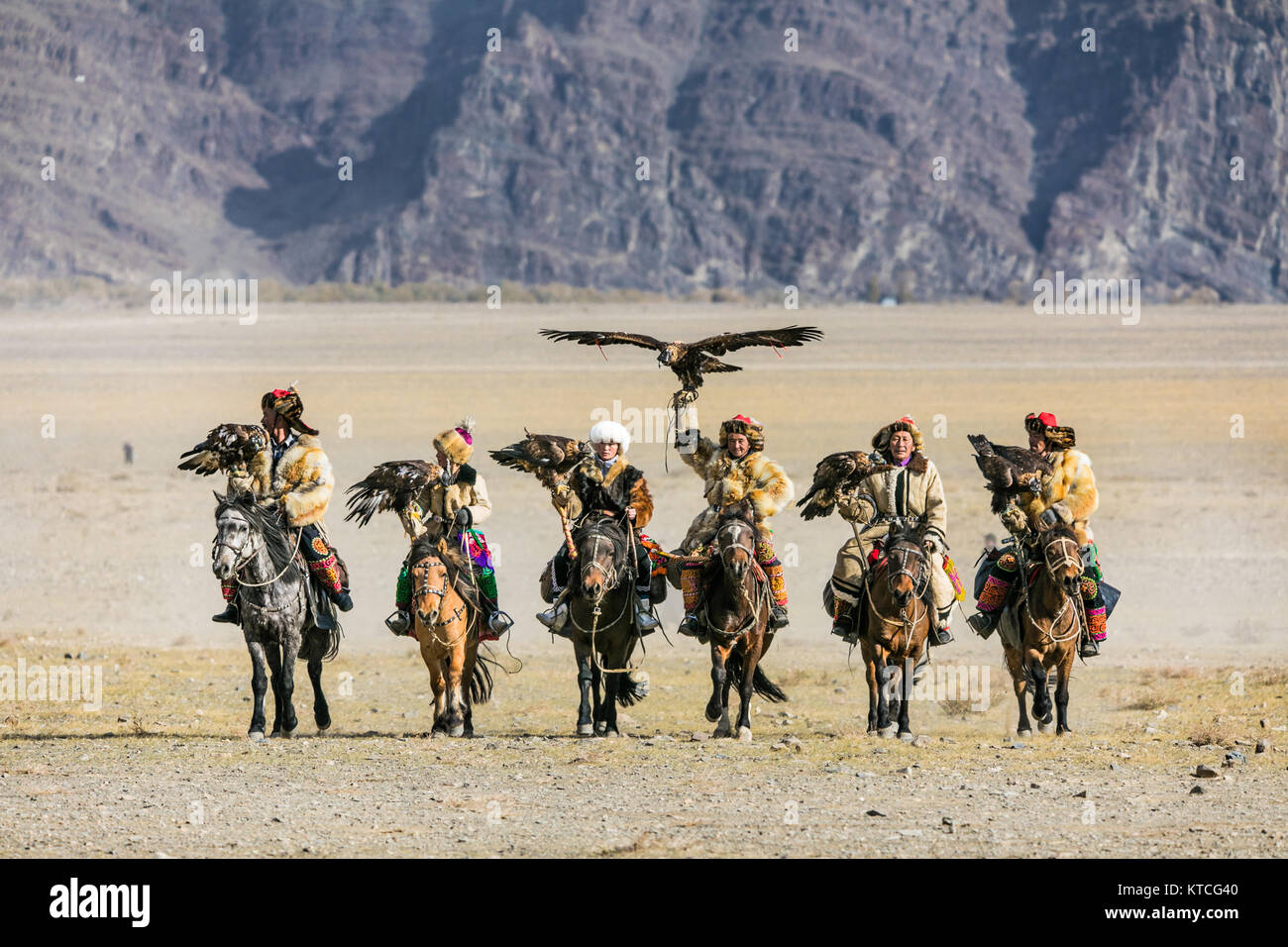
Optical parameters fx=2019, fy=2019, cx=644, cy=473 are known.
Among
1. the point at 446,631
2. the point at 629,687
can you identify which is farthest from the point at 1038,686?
the point at 446,631

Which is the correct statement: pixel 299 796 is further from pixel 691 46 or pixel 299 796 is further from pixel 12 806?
pixel 691 46

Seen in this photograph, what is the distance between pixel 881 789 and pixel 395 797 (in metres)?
2.97

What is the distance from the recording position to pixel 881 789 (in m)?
12.4

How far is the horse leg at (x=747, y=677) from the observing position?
14.2 m

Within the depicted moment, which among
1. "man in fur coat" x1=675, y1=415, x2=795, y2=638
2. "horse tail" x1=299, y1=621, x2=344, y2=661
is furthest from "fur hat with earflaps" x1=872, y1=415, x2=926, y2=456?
"horse tail" x1=299, y1=621, x2=344, y2=661

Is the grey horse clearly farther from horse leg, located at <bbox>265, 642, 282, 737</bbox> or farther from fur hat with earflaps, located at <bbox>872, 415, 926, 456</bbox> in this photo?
fur hat with earflaps, located at <bbox>872, 415, 926, 456</bbox>

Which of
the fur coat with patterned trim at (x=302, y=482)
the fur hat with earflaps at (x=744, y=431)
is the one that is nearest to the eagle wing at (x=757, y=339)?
the fur hat with earflaps at (x=744, y=431)

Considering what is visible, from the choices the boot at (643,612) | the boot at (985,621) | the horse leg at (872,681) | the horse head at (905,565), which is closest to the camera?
the horse head at (905,565)

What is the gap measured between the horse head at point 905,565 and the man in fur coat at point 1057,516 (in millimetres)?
696

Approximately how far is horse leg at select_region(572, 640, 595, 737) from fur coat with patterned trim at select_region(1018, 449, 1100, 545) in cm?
329

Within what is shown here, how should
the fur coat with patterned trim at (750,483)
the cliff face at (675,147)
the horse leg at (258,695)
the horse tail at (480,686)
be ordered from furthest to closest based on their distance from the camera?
the cliff face at (675,147)
the horse tail at (480,686)
the horse leg at (258,695)
the fur coat with patterned trim at (750,483)

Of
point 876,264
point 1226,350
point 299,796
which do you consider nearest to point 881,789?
point 299,796

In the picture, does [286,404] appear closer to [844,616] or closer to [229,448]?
[229,448]

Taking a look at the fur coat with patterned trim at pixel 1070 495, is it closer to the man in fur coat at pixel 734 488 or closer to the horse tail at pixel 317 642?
the man in fur coat at pixel 734 488
